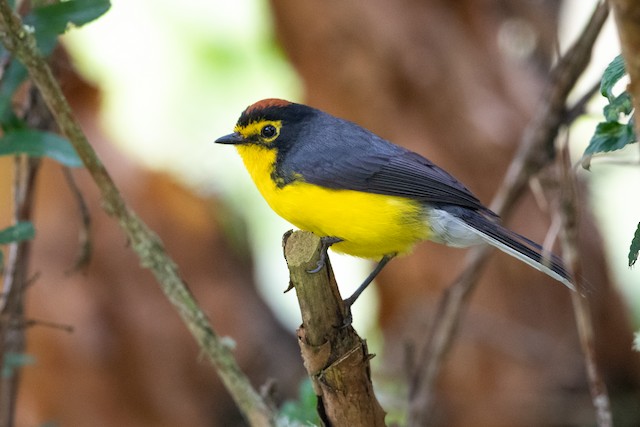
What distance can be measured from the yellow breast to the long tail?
231 millimetres

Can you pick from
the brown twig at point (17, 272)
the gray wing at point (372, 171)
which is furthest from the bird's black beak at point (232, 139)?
the brown twig at point (17, 272)

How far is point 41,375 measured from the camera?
6055 millimetres

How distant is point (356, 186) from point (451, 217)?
16.6 inches

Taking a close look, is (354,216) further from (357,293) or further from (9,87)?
(9,87)

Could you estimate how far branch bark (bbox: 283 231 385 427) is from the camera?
8.73ft

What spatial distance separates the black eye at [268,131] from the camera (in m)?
3.83

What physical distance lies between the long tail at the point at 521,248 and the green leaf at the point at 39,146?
5.20ft

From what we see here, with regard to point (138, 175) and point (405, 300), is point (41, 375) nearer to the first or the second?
point (138, 175)

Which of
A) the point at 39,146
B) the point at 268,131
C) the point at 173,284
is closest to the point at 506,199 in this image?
the point at 268,131

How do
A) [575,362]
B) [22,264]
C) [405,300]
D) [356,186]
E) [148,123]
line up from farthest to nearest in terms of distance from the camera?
[148,123] < [405,300] < [575,362] < [22,264] < [356,186]

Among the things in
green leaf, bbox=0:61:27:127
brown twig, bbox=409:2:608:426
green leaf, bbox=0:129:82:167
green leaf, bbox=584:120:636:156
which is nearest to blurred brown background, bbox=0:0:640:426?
brown twig, bbox=409:2:608:426

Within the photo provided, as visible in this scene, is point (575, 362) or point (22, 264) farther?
point (575, 362)

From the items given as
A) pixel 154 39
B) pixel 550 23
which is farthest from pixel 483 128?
pixel 154 39

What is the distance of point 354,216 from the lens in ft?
11.0
